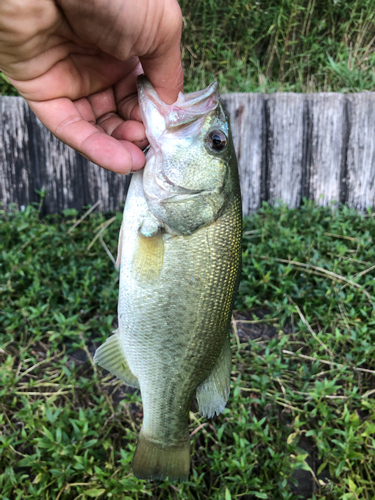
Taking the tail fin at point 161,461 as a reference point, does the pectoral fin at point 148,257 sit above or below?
above

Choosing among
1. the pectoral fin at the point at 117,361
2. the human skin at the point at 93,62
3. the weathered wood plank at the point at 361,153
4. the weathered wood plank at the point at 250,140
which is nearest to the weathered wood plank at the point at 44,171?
the weathered wood plank at the point at 250,140

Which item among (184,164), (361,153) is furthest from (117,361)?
(361,153)

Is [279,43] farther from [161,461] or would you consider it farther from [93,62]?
[161,461]

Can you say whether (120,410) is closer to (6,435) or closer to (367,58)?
(6,435)

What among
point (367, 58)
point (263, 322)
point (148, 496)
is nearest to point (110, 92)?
point (263, 322)

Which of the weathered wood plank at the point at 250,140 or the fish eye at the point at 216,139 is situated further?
the weathered wood plank at the point at 250,140

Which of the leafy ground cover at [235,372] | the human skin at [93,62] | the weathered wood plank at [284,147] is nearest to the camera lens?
the human skin at [93,62]

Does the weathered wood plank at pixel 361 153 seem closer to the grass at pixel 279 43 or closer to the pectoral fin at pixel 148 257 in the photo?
the grass at pixel 279 43

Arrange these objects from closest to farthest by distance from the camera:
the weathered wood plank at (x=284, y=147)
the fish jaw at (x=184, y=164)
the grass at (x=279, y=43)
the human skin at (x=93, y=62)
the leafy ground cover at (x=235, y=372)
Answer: the human skin at (x=93, y=62)
the fish jaw at (x=184, y=164)
the leafy ground cover at (x=235, y=372)
the weathered wood plank at (x=284, y=147)
the grass at (x=279, y=43)

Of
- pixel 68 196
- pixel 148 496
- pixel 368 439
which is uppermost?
pixel 68 196
